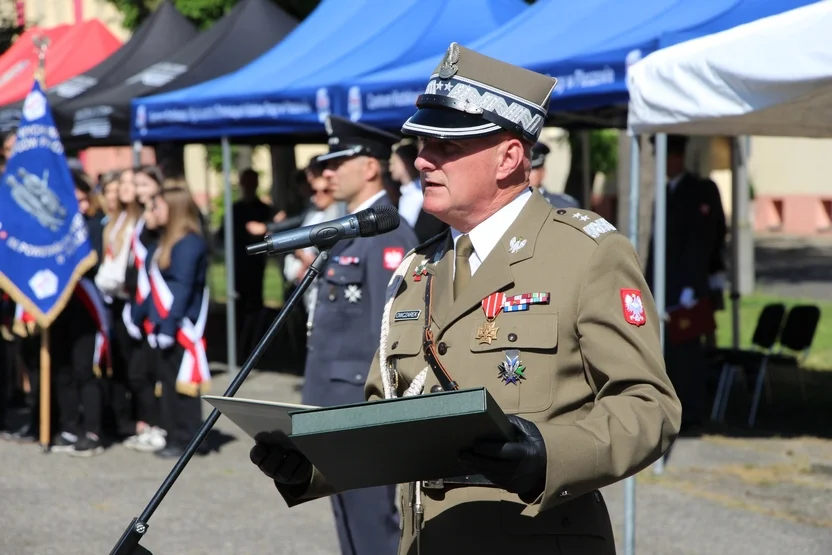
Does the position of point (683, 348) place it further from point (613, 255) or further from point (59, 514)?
point (613, 255)

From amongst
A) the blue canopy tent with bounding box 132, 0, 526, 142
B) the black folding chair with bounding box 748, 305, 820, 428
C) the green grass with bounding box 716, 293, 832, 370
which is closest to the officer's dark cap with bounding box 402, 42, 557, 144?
the blue canopy tent with bounding box 132, 0, 526, 142

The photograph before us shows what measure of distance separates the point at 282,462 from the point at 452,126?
83cm

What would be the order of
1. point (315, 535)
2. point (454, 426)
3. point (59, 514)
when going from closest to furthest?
point (454, 426) < point (315, 535) < point (59, 514)

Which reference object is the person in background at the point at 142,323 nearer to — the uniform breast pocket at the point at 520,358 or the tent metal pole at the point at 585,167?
the uniform breast pocket at the point at 520,358

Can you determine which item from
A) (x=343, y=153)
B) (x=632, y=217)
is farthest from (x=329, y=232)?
(x=632, y=217)

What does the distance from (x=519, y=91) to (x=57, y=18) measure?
154ft

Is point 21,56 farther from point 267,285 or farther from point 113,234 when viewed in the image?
point 113,234

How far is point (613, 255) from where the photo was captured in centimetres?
258

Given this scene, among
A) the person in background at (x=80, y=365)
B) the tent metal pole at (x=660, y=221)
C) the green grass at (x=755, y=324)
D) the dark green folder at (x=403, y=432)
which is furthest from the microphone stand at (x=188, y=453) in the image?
the green grass at (x=755, y=324)


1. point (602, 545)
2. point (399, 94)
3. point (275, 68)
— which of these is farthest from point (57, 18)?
point (602, 545)

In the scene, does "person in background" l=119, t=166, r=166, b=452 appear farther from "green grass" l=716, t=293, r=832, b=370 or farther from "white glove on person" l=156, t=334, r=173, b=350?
"green grass" l=716, t=293, r=832, b=370

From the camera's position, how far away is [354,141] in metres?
5.40

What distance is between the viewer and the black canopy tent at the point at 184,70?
12484mm

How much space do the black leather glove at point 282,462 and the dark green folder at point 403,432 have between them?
0.66 ft
